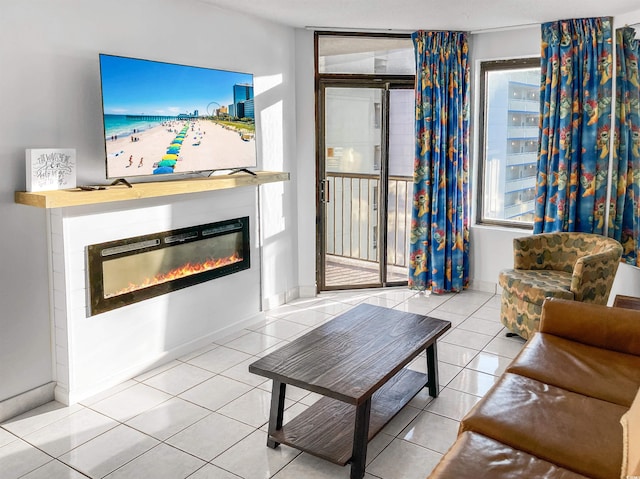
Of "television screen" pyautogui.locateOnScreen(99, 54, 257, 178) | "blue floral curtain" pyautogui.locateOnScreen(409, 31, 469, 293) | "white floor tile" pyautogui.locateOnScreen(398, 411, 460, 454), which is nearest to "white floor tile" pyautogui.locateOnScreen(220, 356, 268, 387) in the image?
"white floor tile" pyautogui.locateOnScreen(398, 411, 460, 454)

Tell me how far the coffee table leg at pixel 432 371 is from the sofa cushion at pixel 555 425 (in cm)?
82

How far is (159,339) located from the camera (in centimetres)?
380

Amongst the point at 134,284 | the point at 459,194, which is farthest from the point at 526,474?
the point at 459,194

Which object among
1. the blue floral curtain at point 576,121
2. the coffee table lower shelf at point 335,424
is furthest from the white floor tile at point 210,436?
the blue floral curtain at point 576,121

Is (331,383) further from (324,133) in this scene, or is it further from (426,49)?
(426,49)

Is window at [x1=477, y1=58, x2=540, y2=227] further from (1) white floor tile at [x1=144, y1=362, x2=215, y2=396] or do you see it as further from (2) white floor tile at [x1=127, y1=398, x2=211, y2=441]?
(2) white floor tile at [x1=127, y1=398, x2=211, y2=441]

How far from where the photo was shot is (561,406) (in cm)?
230

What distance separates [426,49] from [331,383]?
3686mm

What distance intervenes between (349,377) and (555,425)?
884 mm

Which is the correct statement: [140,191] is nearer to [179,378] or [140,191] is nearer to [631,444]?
[179,378]

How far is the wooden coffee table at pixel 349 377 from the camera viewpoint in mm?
2559

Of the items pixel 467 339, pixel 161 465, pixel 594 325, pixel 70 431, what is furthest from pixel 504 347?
pixel 70 431

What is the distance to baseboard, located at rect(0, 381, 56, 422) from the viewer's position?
3.09 meters

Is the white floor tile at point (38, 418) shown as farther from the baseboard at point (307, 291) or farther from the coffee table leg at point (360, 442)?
the baseboard at point (307, 291)
